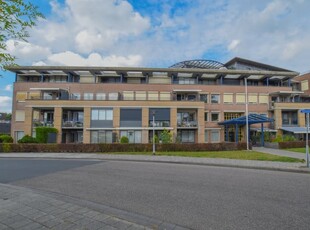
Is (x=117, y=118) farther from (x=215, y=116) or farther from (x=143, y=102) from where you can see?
(x=215, y=116)

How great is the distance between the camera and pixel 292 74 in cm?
4050

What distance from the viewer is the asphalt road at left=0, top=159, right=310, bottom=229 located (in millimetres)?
4523

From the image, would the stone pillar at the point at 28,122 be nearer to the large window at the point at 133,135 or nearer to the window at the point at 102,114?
the window at the point at 102,114

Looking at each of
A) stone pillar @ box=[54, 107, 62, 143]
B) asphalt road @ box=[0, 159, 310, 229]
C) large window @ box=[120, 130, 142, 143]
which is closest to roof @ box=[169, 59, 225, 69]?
large window @ box=[120, 130, 142, 143]

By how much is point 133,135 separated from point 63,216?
2929cm

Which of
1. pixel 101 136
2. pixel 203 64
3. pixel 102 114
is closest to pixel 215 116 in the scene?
pixel 203 64

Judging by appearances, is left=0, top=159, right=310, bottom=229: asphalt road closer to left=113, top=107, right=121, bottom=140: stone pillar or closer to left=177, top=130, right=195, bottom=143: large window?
left=113, top=107, right=121, bottom=140: stone pillar

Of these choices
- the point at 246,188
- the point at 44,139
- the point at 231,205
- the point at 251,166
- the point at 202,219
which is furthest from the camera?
the point at 44,139

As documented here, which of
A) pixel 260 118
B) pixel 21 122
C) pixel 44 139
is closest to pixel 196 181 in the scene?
pixel 260 118

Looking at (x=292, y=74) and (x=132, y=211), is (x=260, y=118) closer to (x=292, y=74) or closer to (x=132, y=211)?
(x=292, y=74)

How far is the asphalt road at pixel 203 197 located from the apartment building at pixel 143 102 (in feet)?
82.9

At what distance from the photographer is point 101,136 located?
3375 centimetres

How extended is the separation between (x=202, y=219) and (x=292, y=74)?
45.3m

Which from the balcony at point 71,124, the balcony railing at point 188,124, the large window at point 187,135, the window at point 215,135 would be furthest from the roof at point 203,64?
the balcony at point 71,124
